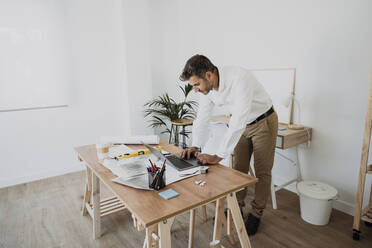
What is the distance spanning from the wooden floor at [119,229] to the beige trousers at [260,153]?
1.09 ft

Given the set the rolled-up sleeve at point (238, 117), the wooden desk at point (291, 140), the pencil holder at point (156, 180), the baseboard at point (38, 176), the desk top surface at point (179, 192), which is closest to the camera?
the desk top surface at point (179, 192)

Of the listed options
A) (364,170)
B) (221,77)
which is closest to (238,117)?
(221,77)

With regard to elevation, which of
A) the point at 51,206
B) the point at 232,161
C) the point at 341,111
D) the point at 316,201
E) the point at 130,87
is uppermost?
the point at 130,87

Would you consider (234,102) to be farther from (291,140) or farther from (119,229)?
(119,229)

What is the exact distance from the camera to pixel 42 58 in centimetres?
322

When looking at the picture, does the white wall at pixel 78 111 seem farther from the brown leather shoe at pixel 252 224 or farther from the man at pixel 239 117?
the brown leather shoe at pixel 252 224

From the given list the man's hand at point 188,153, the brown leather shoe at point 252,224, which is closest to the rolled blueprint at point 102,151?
the man's hand at point 188,153

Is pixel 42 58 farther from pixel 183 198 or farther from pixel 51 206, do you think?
pixel 183 198

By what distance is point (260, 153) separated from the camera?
2.13 meters

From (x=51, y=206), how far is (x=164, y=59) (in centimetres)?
281

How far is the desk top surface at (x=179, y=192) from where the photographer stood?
3.68 feet

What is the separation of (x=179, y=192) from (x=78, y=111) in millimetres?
2849

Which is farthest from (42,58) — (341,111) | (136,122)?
(341,111)

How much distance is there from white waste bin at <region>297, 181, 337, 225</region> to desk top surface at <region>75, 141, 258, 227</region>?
1.12 meters
